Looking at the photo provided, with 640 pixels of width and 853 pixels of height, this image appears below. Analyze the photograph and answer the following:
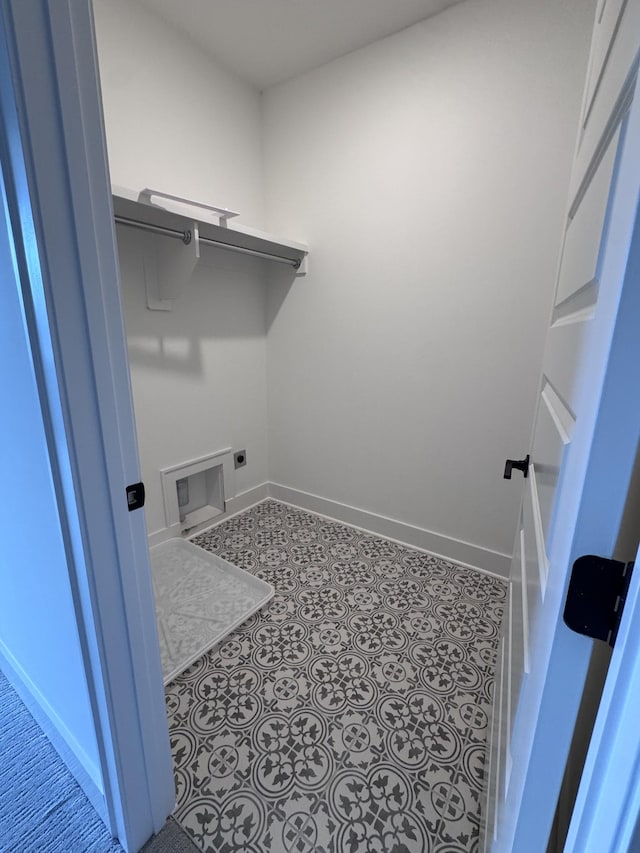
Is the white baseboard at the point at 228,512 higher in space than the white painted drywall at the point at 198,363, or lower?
lower

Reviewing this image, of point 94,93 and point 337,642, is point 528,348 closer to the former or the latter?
point 337,642

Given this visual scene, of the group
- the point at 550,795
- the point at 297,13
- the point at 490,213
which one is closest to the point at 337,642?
the point at 550,795

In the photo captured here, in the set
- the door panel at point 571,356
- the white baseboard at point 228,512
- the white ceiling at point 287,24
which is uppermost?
the white ceiling at point 287,24

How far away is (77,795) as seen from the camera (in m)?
1.04

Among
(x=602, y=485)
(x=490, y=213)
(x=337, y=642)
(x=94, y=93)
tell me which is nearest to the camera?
(x=602, y=485)

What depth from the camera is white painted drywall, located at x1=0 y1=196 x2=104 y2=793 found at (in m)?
0.74

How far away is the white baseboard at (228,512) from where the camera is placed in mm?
2145

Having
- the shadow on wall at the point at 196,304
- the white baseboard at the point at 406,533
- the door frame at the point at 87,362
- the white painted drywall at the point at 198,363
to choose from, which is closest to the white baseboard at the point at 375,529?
the white baseboard at the point at 406,533

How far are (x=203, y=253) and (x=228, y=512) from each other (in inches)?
61.0

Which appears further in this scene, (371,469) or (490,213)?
(371,469)

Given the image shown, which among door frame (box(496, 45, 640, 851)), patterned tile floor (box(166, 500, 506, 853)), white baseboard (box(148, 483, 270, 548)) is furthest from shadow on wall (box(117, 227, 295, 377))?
door frame (box(496, 45, 640, 851))

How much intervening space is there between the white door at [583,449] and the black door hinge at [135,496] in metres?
0.73

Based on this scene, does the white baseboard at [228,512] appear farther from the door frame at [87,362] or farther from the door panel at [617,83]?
the door panel at [617,83]

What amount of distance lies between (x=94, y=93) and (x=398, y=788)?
1.71 meters
